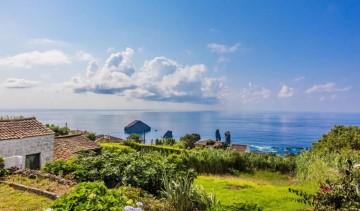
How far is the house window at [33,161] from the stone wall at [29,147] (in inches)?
10.9

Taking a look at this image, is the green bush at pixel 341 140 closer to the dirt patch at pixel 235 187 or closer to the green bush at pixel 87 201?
the dirt patch at pixel 235 187

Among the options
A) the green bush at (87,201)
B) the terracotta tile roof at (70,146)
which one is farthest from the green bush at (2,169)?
the terracotta tile roof at (70,146)

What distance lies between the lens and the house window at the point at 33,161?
67.4ft

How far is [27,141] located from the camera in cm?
2014

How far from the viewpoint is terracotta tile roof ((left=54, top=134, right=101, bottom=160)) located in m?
23.3

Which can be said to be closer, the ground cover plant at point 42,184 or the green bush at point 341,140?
the ground cover plant at point 42,184

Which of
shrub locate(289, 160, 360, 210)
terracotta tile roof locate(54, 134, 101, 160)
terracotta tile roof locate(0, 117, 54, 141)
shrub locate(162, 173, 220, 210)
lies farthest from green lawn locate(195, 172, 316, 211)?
terracotta tile roof locate(0, 117, 54, 141)

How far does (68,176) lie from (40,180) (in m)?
0.98

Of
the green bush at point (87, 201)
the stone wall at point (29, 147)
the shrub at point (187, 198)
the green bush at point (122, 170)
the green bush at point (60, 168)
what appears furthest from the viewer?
the stone wall at point (29, 147)

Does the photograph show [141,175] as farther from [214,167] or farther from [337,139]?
[337,139]

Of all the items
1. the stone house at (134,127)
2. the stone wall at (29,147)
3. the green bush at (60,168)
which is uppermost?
the green bush at (60,168)

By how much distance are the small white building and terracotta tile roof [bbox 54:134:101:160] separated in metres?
1.12

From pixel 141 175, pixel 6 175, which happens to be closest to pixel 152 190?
pixel 141 175

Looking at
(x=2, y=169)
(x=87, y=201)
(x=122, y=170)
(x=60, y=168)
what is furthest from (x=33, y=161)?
(x=87, y=201)
